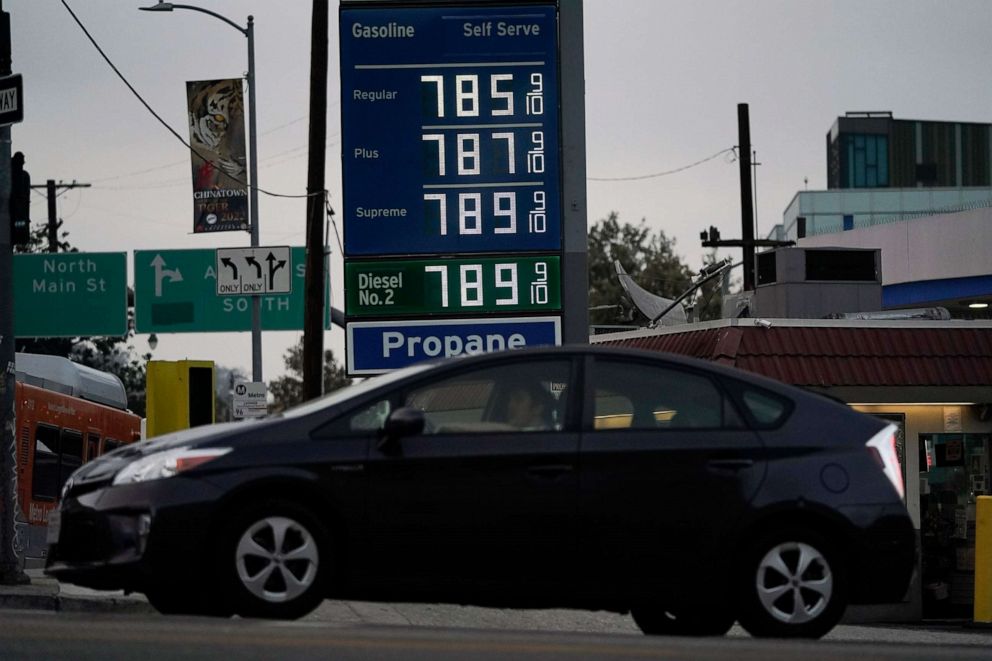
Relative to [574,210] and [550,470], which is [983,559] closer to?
[574,210]

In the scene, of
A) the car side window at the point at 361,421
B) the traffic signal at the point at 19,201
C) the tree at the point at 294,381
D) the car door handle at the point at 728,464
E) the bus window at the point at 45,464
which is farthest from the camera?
the tree at the point at 294,381

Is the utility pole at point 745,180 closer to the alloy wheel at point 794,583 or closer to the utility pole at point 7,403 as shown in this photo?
the utility pole at point 7,403

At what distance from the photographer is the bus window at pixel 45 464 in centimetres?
2466

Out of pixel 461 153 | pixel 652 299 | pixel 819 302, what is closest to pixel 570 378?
pixel 461 153

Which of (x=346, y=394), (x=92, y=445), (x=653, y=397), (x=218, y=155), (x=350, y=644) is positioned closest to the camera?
(x=350, y=644)

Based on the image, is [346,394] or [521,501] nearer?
[521,501]

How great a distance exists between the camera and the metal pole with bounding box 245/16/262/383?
29.1 meters

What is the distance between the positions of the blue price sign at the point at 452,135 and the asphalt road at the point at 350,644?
33.3 feet

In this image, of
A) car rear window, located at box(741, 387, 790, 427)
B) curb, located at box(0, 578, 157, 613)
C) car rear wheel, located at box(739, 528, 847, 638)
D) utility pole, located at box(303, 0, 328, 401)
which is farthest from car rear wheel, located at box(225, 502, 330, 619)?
utility pole, located at box(303, 0, 328, 401)

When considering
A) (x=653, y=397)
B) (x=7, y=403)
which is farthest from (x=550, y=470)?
(x=7, y=403)

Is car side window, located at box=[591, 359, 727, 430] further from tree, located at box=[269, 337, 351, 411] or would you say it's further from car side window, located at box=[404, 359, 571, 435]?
tree, located at box=[269, 337, 351, 411]

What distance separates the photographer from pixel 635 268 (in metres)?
91.8

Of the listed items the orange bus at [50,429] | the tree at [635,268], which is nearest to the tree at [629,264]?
the tree at [635,268]

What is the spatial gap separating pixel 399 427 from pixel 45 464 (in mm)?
Result: 17413
